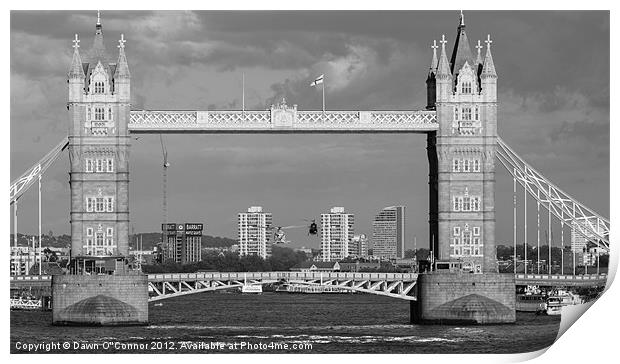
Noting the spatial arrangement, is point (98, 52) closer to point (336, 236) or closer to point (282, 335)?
point (282, 335)

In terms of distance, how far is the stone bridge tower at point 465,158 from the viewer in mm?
101375

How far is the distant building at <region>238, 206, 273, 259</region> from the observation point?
584 ft

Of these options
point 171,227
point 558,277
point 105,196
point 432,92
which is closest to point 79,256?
point 105,196

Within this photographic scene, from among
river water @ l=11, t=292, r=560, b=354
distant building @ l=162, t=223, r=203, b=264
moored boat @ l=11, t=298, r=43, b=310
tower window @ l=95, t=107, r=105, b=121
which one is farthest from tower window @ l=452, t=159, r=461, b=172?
distant building @ l=162, t=223, r=203, b=264

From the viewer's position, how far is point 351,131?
99.9 m

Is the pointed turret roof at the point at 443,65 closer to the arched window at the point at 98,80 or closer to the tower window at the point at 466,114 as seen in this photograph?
the tower window at the point at 466,114

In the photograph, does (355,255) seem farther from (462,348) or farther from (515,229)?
(462,348)

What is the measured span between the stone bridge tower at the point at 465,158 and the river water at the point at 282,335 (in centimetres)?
565

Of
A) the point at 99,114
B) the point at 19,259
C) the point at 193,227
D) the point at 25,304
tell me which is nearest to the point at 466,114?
the point at 99,114

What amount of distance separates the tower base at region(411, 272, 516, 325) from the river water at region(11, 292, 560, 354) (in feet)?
3.87

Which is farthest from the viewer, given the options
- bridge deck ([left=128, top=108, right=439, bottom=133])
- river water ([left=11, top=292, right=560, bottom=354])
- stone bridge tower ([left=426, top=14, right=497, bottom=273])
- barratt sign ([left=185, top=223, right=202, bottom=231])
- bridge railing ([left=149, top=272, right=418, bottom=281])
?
barratt sign ([left=185, top=223, right=202, bottom=231])

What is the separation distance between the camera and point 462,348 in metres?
85.8

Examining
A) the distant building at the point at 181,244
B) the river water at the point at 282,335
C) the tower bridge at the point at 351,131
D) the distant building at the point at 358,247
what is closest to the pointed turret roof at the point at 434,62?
the tower bridge at the point at 351,131

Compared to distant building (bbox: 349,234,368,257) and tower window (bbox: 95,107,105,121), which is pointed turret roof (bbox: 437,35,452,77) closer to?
tower window (bbox: 95,107,105,121)
